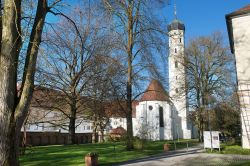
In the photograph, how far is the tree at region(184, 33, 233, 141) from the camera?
33875 mm

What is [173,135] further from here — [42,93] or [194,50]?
[42,93]

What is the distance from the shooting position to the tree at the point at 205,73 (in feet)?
111

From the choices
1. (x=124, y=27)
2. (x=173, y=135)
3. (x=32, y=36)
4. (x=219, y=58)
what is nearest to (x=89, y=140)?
(x=173, y=135)

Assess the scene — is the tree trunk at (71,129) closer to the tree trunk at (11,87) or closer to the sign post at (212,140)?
the sign post at (212,140)

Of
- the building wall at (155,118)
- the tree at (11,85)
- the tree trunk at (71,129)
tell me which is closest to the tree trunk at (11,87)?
the tree at (11,85)

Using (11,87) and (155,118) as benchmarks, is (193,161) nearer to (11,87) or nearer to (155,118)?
(11,87)

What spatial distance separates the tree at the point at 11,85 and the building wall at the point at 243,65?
53.5 ft

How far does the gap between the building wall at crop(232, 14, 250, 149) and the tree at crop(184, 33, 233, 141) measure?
466 inches

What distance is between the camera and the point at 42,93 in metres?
31.0

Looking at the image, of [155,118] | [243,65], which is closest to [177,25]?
[155,118]

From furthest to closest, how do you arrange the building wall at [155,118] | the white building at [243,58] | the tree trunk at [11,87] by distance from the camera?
the building wall at [155,118] < the white building at [243,58] < the tree trunk at [11,87]

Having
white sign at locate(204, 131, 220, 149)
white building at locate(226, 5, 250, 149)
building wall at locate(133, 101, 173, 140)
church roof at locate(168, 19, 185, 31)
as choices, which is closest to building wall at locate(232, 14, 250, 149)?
white building at locate(226, 5, 250, 149)

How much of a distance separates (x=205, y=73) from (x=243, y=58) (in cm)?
1482

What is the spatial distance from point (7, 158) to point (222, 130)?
2731 cm
